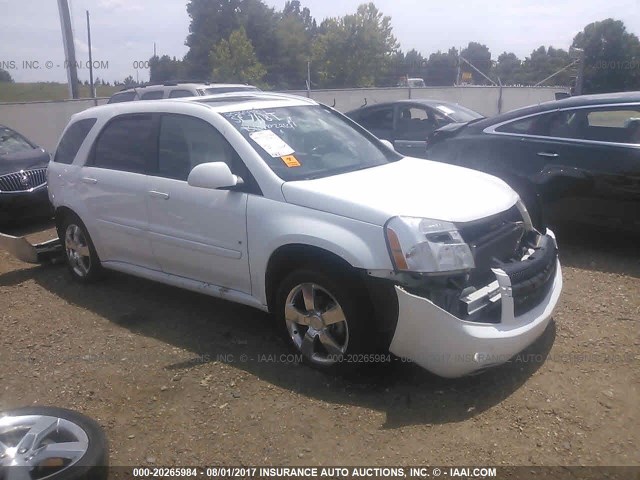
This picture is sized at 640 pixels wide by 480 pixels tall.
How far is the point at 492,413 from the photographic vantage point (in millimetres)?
3262

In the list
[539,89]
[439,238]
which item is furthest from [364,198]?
[539,89]

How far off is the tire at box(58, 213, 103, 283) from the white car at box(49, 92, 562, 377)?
182 mm

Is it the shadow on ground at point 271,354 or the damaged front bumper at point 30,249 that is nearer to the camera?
the shadow on ground at point 271,354

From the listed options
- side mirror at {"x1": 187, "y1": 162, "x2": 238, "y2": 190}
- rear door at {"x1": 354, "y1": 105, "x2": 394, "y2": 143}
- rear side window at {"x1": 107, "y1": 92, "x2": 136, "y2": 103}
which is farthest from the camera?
rear side window at {"x1": 107, "y1": 92, "x2": 136, "y2": 103}

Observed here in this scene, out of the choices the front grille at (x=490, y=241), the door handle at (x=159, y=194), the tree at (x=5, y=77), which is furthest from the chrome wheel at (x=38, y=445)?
the tree at (x=5, y=77)

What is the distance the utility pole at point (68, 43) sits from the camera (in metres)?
16.4

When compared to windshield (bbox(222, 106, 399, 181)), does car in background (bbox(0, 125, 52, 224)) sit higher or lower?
lower

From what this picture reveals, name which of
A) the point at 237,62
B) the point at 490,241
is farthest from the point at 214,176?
the point at 237,62

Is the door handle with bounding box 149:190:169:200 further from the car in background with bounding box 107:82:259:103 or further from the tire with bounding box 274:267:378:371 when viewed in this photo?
the car in background with bounding box 107:82:259:103

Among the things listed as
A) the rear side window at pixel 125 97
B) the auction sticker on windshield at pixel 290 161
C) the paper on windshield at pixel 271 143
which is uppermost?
the rear side window at pixel 125 97

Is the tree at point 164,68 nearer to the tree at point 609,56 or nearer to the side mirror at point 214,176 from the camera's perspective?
the tree at point 609,56

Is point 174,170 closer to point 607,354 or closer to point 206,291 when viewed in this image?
point 206,291

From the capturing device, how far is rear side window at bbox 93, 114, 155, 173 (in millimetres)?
4805

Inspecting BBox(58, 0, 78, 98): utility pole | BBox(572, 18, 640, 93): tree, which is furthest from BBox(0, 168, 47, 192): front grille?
BBox(572, 18, 640, 93): tree
